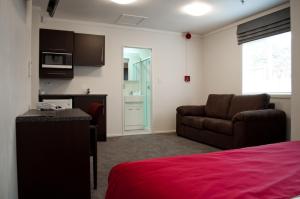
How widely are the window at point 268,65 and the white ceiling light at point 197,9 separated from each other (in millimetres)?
1205

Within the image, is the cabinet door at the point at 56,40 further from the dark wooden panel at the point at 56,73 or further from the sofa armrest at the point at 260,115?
the sofa armrest at the point at 260,115

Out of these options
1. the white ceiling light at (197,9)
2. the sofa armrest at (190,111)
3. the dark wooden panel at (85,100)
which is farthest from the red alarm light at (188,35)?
the dark wooden panel at (85,100)

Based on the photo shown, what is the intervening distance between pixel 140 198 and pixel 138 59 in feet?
20.6

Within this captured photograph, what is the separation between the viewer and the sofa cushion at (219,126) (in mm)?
3832

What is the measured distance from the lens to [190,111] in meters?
5.25

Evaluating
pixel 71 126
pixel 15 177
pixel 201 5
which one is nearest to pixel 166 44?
pixel 201 5

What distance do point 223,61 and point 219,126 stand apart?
2038 mm

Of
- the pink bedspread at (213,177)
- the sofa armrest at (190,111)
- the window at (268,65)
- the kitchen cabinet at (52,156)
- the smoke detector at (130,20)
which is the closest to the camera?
the pink bedspread at (213,177)

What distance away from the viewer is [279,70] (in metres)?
4.24

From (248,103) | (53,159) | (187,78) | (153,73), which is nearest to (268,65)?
(248,103)

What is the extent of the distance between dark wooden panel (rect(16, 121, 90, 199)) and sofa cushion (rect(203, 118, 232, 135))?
2613 mm

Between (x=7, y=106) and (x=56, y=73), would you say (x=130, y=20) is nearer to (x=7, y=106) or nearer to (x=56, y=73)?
(x=56, y=73)

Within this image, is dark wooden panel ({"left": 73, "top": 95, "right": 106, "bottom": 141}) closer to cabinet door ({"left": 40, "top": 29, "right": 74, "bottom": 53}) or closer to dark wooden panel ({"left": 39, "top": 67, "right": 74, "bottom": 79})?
dark wooden panel ({"left": 39, "top": 67, "right": 74, "bottom": 79})

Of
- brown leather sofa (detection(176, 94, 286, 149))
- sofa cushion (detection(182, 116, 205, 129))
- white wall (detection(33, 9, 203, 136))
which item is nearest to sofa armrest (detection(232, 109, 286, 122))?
brown leather sofa (detection(176, 94, 286, 149))
